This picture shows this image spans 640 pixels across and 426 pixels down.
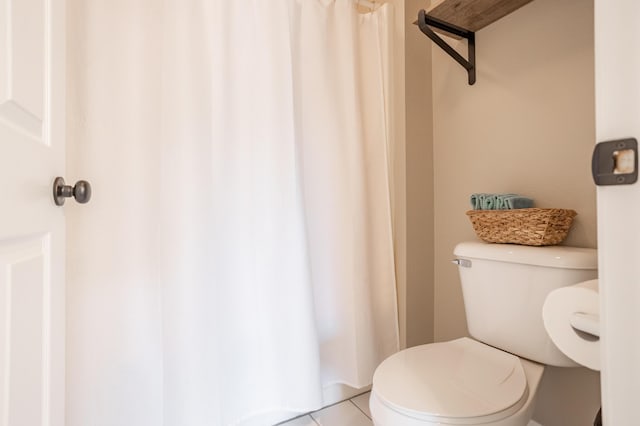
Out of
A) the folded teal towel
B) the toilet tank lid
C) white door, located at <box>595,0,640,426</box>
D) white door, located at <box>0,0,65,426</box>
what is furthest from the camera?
the folded teal towel

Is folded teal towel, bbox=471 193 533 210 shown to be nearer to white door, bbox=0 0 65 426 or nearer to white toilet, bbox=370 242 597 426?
white toilet, bbox=370 242 597 426

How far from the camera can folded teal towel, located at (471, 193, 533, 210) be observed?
102 centimetres

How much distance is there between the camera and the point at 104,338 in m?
0.91

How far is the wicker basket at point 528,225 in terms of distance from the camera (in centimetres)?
91

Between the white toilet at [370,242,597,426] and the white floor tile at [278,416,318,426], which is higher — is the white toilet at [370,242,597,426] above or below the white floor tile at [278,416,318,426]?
above

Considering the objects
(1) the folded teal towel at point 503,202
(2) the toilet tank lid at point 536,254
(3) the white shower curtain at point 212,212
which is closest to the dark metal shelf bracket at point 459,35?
(3) the white shower curtain at point 212,212

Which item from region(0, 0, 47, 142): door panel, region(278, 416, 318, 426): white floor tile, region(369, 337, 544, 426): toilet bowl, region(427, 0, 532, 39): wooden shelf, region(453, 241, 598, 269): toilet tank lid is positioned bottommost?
region(278, 416, 318, 426): white floor tile

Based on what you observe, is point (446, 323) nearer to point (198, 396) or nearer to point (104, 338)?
point (198, 396)

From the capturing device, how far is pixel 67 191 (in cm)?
65

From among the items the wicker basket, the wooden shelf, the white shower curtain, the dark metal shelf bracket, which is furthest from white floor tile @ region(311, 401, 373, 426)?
the wooden shelf

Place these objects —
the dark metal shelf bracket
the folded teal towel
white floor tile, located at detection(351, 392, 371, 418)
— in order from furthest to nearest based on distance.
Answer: white floor tile, located at detection(351, 392, 371, 418), the dark metal shelf bracket, the folded teal towel

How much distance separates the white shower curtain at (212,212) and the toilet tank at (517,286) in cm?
45

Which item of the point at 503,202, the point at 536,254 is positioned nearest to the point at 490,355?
the point at 536,254

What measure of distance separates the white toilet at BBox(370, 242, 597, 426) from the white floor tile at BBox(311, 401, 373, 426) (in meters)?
0.51
